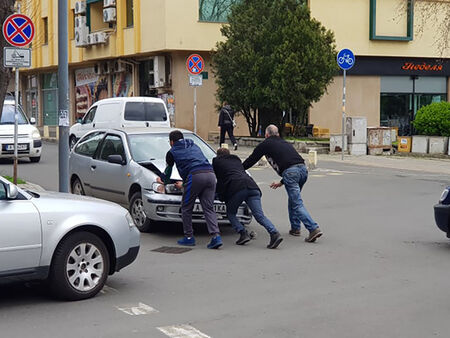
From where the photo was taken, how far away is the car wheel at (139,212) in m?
11.2

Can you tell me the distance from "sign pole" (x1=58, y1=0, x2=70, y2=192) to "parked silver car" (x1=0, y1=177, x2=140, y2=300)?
5696 mm

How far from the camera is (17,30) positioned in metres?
13.5

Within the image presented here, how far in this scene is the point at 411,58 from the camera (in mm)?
38844

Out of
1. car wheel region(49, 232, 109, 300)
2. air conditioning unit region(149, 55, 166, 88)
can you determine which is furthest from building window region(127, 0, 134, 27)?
car wheel region(49, 232, 109, 300)

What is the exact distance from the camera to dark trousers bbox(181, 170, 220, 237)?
9922 mm

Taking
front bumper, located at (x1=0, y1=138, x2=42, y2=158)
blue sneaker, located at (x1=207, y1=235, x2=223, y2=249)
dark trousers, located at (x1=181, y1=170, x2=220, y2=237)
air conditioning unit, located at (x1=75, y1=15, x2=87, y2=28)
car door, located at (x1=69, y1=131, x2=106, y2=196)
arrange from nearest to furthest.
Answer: dark trousers, located at (x1=181, y1=170, x2=220, y2=237) < blue sneaker, located at (x1=207, y1=235, x2=223, y2=249) < car door, located at (x1=69, y1=131, x2=106, y2=196) < front bumper, located at (x1=0, y1=138, x2=42, y2=158) < air conditioning unit, located at (x1=75, y1=15, x2=87, y2=28)

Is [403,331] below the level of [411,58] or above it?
below

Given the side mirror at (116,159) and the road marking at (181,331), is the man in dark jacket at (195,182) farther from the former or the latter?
the road marking at (181,331)

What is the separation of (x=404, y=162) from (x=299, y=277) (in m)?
15.2

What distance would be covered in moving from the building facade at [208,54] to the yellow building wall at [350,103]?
0.16ft

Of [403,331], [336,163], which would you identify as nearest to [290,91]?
[336,163]

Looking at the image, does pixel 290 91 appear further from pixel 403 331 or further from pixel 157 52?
pixel 403 331

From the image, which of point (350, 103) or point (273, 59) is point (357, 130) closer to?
point (273, 59)

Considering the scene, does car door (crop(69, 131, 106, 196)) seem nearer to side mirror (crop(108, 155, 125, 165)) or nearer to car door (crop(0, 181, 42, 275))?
side mirror (crop(108, 155, 125, 165))
